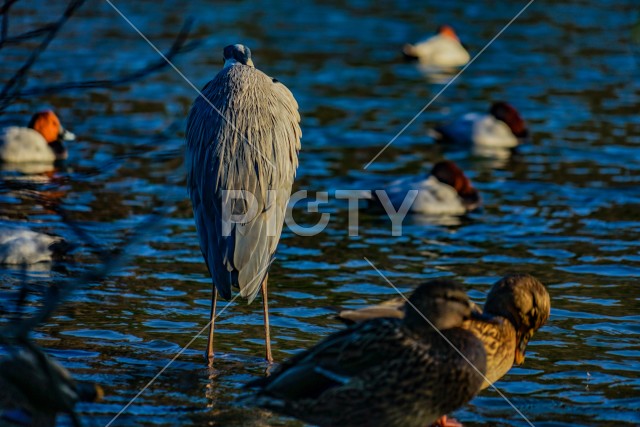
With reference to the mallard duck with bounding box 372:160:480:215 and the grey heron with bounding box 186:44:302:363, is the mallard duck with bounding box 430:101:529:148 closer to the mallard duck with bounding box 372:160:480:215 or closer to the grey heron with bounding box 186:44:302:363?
the mallard duck with bounding box 372:160:480:215

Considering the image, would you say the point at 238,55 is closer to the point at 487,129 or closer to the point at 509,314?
the point at 509,314

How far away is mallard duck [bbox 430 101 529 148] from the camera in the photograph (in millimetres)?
15586

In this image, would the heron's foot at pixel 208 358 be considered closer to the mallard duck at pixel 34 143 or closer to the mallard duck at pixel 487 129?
the mallard duck at pixel 34 143

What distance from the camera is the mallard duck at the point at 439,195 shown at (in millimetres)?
12250

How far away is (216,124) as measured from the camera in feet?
26.5

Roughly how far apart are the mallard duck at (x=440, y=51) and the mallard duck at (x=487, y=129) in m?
5.67

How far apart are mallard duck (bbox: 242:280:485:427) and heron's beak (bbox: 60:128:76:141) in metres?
9.75

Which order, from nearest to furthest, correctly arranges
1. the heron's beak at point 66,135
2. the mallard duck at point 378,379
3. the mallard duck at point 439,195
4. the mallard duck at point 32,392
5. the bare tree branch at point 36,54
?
the bare tree branch at point 36,54 → the mallard duck at point 32,392 → the mallard duck at point 378,379 → the mallard duck at point 439,195 → the heron's beak at point 66,135

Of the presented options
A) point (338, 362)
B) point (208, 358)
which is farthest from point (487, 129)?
point (338, 362)

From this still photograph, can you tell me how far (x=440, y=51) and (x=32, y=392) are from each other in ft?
59.0

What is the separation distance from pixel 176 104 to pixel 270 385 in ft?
41.0

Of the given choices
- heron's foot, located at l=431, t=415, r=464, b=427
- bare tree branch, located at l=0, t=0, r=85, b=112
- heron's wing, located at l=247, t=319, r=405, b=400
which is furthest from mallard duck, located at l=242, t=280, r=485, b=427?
bare tree branch, located at l=0, t=0, r=85, b=112

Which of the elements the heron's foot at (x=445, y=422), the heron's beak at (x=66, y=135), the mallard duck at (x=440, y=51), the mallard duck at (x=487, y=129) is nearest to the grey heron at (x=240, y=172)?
the heron's foot at (x=445, y=422)

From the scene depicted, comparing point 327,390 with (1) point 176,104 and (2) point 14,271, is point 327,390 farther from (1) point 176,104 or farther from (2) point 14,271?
(1) point 176,104
